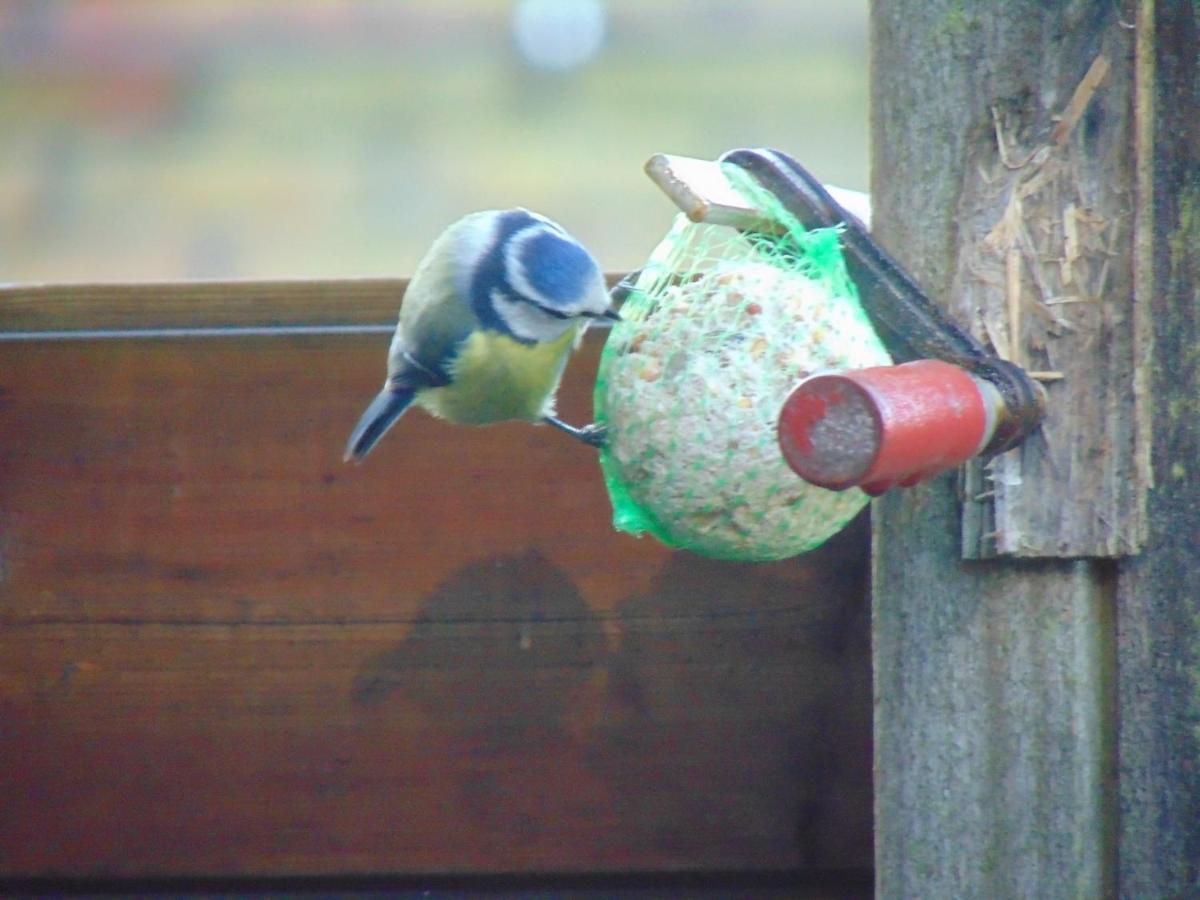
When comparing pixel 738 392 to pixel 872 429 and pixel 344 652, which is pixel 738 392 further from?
pixel 344 652

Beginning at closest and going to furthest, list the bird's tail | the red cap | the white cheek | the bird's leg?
the red cap < the bird's leg < the bird's tail < the white cheek

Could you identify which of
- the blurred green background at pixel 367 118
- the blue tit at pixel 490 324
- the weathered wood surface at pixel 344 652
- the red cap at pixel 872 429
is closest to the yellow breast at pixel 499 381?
the blue tit at pixel 490 324

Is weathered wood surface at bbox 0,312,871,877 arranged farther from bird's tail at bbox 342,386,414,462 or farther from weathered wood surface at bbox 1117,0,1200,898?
weathered wood surface at bbox 1117,0,1200,898

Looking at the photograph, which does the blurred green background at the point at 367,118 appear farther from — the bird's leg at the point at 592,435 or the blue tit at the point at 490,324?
the bird's leg at the point at 592,435

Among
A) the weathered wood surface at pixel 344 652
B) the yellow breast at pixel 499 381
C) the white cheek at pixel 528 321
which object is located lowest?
the weathered wood surface at pixel 344 652

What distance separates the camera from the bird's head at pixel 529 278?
1.25 m

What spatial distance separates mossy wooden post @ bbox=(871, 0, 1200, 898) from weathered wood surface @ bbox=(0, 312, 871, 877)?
0.18 metres

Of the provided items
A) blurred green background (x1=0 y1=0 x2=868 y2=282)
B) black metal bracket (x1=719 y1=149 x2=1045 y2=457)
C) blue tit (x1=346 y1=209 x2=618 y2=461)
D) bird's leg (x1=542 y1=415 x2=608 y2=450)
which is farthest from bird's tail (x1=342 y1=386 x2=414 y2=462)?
blurred green background (x1=0 y1=0 x2=868 y2=282)

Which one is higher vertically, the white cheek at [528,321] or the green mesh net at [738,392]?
the white cheek at [528,321]

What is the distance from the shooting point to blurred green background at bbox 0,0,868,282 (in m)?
2.23

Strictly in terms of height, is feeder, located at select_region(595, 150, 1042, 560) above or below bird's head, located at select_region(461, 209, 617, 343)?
below

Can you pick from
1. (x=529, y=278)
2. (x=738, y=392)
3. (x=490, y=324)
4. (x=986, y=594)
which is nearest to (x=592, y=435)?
(x=738, y=392)

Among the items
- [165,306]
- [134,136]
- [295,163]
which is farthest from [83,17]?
[165,306]

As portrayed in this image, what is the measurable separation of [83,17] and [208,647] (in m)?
1.45
